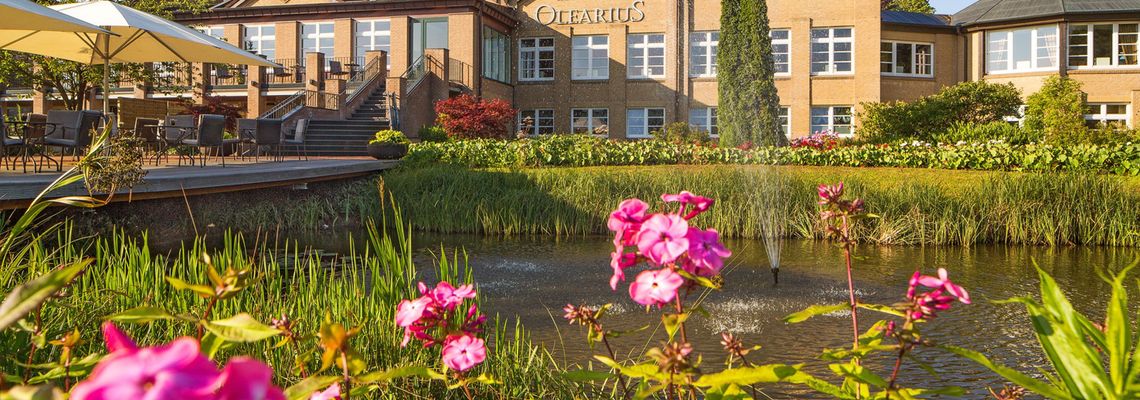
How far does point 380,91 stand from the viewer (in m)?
24.2

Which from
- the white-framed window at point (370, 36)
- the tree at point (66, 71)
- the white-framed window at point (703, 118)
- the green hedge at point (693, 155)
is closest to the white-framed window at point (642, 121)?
the white-framed window at point (703, 118)

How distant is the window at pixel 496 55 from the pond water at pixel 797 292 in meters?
15.8

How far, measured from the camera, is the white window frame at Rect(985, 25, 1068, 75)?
25.6 m

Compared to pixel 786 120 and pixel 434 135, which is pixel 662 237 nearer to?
pixel 434 135

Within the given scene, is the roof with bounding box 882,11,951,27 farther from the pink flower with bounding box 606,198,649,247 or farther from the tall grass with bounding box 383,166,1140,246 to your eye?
the pink flower with bounding box 606,198,649,247

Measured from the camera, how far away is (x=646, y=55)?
27.8 m

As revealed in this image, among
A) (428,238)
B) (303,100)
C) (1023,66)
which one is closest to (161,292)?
(428,238)

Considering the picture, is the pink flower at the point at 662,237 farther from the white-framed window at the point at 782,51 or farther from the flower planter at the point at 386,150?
the white-framed window at the point at 782,51

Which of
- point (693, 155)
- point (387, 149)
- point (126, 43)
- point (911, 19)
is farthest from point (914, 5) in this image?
point (126, 43)

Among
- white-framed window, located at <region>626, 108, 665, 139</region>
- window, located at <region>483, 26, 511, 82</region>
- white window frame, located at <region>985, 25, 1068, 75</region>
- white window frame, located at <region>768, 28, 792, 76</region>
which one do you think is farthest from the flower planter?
white window frame, located at <region>985, 25, 1068, 75</region>

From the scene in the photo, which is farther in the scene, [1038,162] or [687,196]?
[1038,162]

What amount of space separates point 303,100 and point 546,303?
18.5 meters

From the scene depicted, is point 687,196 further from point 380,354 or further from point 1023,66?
point 1023,66

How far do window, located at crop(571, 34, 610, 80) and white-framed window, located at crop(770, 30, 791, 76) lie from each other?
5080 mm
